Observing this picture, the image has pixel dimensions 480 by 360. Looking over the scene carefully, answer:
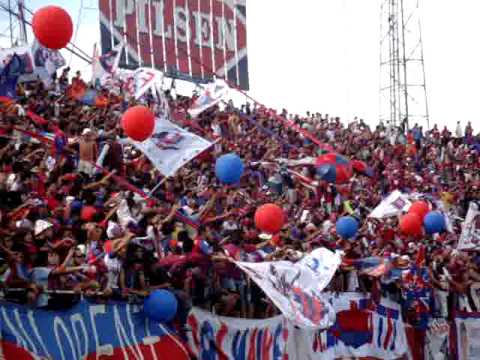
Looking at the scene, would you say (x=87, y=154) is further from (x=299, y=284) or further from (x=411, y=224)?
(x=411, y=224)

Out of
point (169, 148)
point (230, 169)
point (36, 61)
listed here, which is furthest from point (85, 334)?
point (36, 61)

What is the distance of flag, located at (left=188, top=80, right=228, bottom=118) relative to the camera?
23672mm

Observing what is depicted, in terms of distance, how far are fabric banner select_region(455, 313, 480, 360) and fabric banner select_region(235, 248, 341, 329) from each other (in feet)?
19.5

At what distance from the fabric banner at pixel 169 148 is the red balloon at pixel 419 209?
603cm

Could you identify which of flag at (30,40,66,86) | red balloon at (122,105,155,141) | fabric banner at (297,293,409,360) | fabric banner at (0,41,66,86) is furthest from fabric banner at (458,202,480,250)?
flag at (30,40,66,86)

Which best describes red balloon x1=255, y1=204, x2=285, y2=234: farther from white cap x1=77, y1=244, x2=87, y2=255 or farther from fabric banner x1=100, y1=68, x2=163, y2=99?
fabric banner x1=100, y1=68, x2=163, y2=99

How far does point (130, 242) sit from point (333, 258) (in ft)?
13.7

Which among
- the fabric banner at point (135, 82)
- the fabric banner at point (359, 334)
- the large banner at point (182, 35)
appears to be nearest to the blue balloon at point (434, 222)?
the fabric banner at point (359, 334)

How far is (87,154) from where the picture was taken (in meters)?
14.7

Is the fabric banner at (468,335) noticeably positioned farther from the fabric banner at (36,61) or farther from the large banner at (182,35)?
the large banner at (182,35)

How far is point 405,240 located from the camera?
19672 mm

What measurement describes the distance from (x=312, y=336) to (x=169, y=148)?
3.42 metres

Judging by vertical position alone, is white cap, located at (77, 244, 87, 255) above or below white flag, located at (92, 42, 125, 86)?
below

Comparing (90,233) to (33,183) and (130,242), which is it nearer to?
(130,242)
